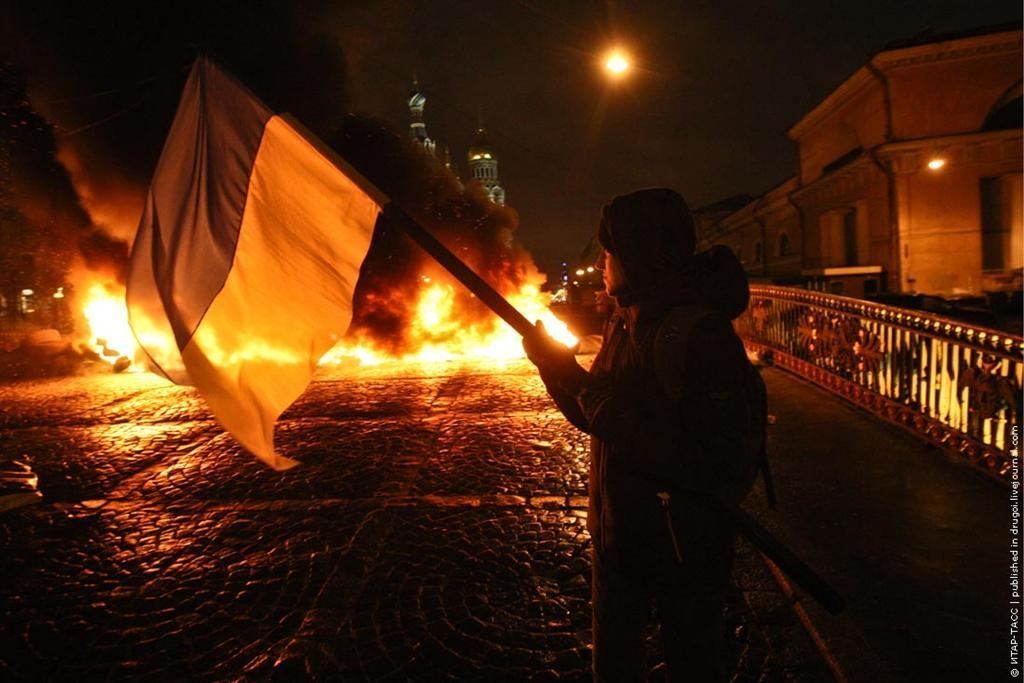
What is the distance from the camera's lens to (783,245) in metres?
27.9

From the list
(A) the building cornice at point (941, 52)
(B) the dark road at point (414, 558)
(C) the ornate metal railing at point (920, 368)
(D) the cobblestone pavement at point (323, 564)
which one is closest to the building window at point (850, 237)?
(A) the building cornice at point (941, 52)

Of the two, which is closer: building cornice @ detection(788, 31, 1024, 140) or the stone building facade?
the stone building facade

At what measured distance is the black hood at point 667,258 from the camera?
1629 millimetres

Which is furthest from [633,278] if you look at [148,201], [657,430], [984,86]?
[984,86]

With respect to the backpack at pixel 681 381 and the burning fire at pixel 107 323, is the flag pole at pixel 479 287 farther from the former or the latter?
the burning fire at pixel 107 323

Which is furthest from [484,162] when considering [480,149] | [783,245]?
[783,245]

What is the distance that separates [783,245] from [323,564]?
29138 mm

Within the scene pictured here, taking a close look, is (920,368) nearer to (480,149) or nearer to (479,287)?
(479,287)

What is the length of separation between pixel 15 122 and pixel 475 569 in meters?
11.1

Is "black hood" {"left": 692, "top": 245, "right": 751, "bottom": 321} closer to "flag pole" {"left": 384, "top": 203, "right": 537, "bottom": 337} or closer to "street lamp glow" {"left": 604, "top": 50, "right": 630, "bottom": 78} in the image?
"flag pole" {"left": 384, "top": 203, "right": 537, "bottom": 337}

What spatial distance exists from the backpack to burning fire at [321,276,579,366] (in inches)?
420

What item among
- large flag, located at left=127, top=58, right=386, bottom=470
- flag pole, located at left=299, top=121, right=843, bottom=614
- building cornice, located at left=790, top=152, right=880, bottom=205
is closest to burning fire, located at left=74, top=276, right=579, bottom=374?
large flag, located at left=127, top=58, right=386, bottom=470

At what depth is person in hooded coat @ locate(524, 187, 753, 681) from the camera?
5.00ft

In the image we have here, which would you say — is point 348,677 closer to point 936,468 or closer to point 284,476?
point 284,476
